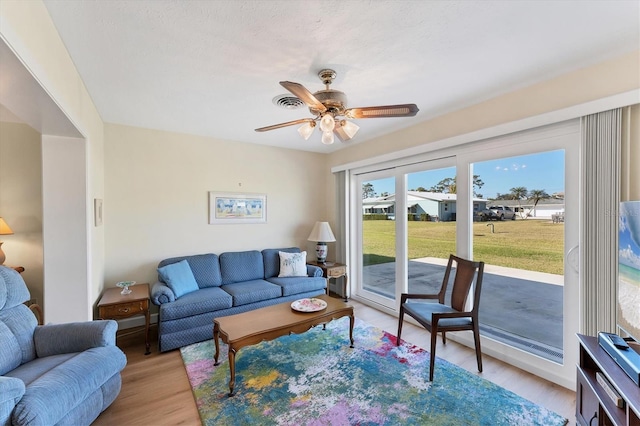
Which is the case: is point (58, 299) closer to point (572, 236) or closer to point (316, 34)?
point (316, 34)

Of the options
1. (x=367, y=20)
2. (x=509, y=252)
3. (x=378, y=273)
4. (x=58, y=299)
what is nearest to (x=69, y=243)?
(x=58, y=299)

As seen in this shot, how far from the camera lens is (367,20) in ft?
5.20

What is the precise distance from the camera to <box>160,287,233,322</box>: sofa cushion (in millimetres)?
2826

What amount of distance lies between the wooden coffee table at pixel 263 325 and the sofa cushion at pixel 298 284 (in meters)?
0.76

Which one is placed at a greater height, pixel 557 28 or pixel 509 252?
pixel 557 28

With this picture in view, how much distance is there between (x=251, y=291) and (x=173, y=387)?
124 centimetres

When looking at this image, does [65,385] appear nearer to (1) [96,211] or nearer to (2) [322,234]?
(1) [96,211]

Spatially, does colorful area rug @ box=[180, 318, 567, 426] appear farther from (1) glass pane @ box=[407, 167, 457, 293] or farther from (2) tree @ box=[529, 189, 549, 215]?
(2) tree @ box=[529, 189, 549, 215]

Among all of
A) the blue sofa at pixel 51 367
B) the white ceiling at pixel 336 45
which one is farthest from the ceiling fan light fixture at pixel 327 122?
the blue sofa at pixel 51 367

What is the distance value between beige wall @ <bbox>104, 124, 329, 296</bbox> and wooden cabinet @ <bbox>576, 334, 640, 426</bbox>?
373cm

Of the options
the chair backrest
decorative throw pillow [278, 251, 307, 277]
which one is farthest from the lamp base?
the chair backrest

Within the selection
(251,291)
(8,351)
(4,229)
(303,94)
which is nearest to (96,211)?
(4,229)

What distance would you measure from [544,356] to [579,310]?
57cm

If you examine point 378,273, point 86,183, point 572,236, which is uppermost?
point 86,183
